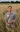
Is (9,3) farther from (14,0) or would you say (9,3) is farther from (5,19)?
(5,19)

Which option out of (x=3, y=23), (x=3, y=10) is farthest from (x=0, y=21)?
(x=3, y=10)

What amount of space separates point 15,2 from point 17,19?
272 mm

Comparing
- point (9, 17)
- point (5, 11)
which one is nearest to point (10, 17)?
point (9, 17)

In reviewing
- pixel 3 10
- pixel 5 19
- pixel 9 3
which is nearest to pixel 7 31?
pixel 5 19

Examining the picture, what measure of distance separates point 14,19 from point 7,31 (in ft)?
0.72

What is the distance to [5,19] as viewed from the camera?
1257 millimetres

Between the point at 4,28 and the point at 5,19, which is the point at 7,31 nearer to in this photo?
the point at 4,28

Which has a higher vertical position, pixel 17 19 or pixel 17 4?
pixel 17 4

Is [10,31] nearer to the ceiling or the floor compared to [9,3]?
nearer to the floor

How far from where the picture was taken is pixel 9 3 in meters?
1.26

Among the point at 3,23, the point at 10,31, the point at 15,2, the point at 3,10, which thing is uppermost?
the point at 15,2

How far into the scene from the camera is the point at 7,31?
4.10 feet

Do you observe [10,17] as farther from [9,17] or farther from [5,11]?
[5,11]

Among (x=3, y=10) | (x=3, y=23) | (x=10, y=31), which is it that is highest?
(x=3, y=10)
